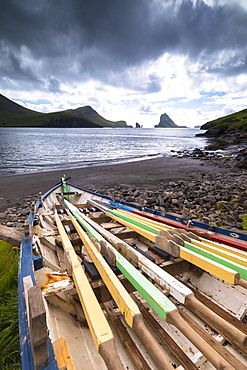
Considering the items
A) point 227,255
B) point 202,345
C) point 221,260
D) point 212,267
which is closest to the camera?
point 202,345

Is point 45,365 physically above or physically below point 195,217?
above

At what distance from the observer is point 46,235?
4371mm

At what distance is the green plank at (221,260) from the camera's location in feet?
8.24

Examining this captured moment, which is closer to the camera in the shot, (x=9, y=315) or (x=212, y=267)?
(x=212, y=267)

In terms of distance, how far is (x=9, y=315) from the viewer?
330cm

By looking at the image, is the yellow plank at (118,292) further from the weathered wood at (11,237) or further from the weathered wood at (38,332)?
the weathered wood at (11,237)

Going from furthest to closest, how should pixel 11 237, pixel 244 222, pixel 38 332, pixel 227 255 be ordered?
pixel 244 222 → pixel 11 237 → pixel 227 255 → pixel 38 332

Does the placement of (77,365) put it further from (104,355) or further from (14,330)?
(14,330)

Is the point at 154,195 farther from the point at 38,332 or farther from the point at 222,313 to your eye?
the point at 38,332

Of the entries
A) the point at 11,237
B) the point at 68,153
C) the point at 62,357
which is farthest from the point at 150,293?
the point at 68,153

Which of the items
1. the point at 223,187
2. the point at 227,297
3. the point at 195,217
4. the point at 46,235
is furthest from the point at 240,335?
the point at 223,187

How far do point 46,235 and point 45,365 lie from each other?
3.11 metres

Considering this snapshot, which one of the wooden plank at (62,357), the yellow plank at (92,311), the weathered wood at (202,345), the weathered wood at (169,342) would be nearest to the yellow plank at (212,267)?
the weathered wood at (202,345)

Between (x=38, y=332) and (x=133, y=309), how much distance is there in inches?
31.6
